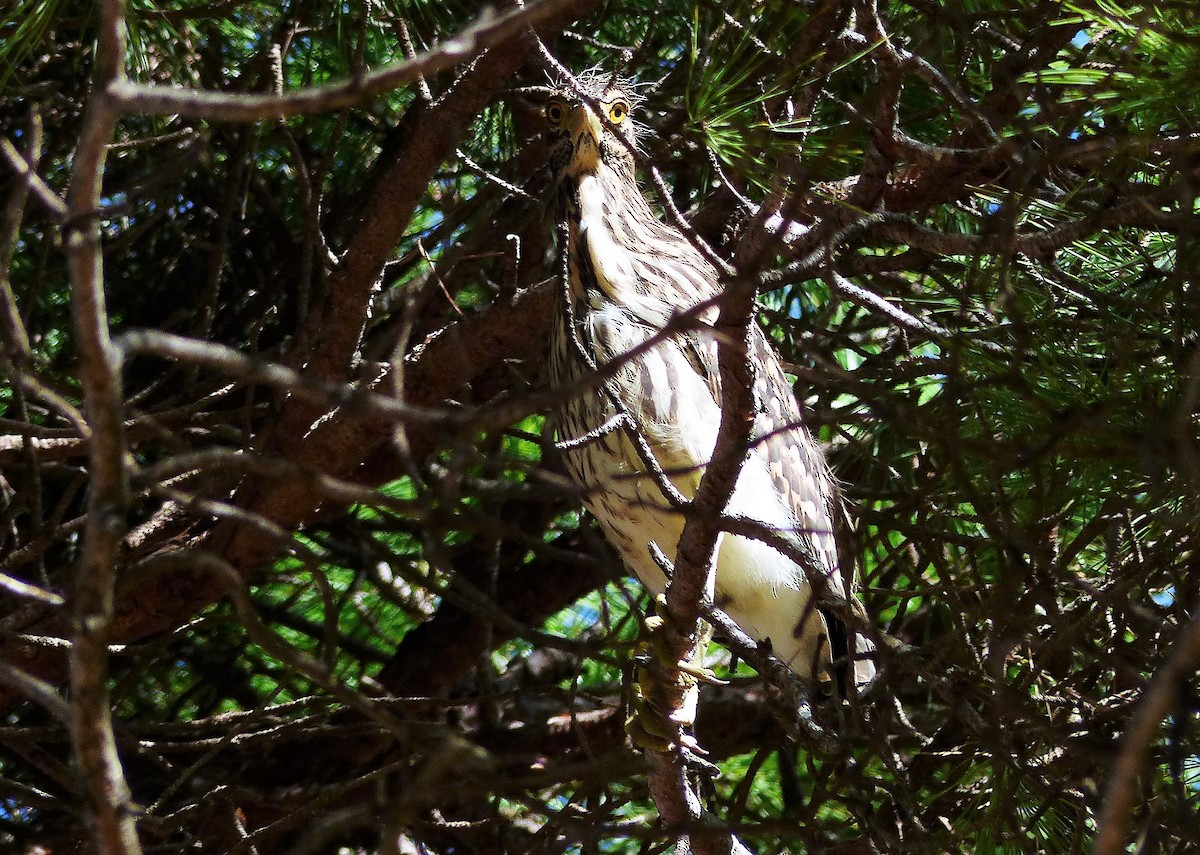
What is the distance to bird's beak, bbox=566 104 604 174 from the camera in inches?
108

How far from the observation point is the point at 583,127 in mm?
2734

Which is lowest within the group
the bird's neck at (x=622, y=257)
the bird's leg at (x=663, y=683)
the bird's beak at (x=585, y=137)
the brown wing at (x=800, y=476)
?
the bird's leg at (x=663, y=683)

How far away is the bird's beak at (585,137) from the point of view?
2732 millimetres

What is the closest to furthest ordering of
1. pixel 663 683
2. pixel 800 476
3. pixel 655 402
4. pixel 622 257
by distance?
pixel 663 683 < pixel 655 402 < pixel 622 257 < pixel 800 476

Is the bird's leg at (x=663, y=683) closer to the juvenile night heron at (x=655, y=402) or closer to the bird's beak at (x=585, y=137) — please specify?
the juvenile night heron at (x=655, y=402)

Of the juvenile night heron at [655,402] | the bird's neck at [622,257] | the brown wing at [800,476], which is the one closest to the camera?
the juvenile night heron at [655,402]

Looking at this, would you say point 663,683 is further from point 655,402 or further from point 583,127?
point 583,127

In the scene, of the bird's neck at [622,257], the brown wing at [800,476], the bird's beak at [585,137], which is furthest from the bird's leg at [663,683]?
the bird's beak at [585,137]

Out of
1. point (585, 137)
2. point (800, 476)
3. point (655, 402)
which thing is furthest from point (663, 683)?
point (585, 137)

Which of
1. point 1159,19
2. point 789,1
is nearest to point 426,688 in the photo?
point 789,1

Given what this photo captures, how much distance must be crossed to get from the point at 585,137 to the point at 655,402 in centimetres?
67

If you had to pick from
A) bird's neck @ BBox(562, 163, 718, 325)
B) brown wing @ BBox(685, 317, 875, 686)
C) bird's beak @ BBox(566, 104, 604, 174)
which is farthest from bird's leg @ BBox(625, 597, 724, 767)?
bird's beak @ BBox(566, 104, 604, 174)

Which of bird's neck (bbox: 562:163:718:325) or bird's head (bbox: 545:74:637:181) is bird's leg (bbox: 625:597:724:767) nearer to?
bird's neck (bbox: 562:163:718:325)

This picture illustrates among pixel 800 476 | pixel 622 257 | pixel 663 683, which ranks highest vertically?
pixel 622 257
